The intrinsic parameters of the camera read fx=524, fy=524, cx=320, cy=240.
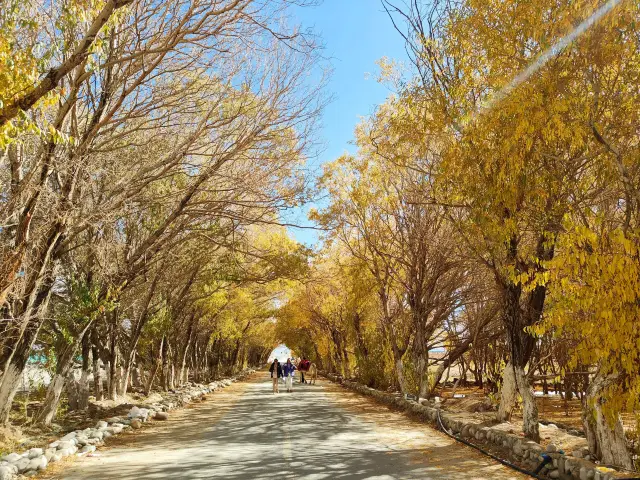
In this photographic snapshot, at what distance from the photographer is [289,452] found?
30.7 ft

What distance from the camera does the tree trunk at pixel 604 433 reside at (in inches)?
314

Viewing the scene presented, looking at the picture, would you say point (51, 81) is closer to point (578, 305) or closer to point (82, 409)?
point (578, 305)

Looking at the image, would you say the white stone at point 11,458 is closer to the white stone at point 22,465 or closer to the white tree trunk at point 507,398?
the white stone at point 22,465

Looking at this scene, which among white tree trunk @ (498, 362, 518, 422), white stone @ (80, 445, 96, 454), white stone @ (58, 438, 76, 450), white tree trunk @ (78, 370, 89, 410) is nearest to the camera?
white stone @ (58, 438, 76, 450)

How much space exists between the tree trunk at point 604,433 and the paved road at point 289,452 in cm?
157

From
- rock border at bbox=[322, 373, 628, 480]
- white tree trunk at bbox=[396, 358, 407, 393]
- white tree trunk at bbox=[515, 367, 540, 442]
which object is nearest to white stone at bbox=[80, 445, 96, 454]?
rock border at bbox=[322, 373, 628, 480]

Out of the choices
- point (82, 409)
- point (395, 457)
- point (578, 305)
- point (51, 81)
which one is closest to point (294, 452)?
point (395, 457)

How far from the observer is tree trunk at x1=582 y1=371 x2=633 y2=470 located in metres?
7.97

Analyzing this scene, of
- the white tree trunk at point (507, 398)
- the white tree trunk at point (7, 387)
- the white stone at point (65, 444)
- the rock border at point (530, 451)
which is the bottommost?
the rock border at point (530, 451)

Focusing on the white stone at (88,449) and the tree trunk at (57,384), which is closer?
the white stone at (88,449)

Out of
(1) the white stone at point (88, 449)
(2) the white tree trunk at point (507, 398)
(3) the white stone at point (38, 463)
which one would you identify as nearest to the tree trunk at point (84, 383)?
(1) the white stone at point (88, 449)

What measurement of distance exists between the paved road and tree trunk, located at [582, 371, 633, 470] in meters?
1.57

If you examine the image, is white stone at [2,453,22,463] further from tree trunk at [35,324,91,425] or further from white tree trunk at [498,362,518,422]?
white tree trunk at [498,362,518,422]

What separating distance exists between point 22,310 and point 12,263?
103 inches
